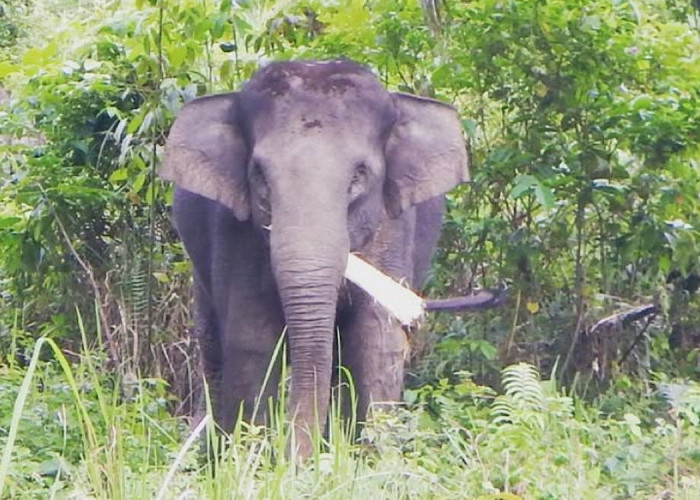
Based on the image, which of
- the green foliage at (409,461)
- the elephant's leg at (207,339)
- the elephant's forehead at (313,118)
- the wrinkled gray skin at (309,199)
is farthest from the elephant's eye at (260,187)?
the green foliage at (409,461)

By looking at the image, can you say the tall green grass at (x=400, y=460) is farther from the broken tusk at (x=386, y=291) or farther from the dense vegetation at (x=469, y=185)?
the dense vegetation at (x=469, y=185)

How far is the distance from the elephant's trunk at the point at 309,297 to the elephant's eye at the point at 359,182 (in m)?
0.29

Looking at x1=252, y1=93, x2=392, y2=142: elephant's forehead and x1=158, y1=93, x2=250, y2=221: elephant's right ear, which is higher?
x1=252, y1=93, x2=392, y2=142: elephant's forehead

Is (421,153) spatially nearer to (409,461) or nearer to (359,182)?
(359,182)

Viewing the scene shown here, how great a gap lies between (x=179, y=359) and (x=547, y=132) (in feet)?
6.35

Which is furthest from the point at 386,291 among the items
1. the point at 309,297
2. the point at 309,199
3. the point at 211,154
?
the point at 211,154

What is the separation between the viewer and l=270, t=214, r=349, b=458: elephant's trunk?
6051 mm

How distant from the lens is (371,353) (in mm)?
6672

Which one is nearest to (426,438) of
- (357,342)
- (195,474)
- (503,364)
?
(195,474)

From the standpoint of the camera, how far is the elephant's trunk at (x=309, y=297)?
6.05 m

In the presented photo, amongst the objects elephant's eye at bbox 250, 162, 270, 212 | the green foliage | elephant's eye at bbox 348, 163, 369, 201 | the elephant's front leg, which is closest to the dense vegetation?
the elephant's front leg

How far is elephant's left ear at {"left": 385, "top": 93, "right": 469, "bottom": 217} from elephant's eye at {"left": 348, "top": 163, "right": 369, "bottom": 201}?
270 millimetres

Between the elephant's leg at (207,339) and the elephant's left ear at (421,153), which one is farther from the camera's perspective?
the elephant's leg at (207,339)

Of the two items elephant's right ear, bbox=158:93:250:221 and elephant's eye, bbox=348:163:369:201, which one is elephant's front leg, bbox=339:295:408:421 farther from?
elephant's right ear, bbox=158:93:250:221
